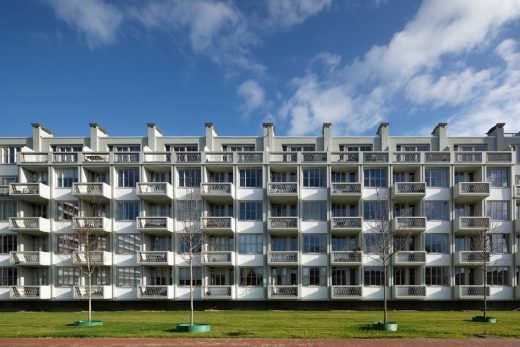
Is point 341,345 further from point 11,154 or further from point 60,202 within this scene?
point 11,154

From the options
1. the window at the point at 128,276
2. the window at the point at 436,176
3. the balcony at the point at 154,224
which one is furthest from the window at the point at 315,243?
the window at the point at 128,276

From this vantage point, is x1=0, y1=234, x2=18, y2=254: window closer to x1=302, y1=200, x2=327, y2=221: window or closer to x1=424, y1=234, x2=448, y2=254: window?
x1=302, y1=200, x2=327, y2=221: window

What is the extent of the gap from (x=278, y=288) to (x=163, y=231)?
12025mm

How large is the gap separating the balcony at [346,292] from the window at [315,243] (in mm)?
3662

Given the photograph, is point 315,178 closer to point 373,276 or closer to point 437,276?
point 373,276

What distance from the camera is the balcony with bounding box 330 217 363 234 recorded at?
35.7 metres

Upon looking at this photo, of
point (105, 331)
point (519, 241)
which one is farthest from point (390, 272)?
point (105, 331)

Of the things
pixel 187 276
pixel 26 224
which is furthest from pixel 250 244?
pixel 26 224

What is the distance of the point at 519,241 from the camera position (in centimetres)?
3672

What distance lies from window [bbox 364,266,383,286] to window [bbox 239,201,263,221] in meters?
11.4

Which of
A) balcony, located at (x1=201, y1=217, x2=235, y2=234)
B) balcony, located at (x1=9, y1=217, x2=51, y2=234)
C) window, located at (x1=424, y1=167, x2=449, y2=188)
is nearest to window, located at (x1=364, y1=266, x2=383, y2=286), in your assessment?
window, located at (x1=424, y1=167, x2=449, y2=188)

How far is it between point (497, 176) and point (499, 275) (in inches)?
369

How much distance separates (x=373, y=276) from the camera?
119ft

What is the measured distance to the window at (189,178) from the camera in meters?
37.4
